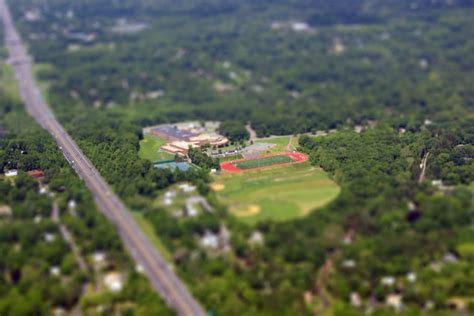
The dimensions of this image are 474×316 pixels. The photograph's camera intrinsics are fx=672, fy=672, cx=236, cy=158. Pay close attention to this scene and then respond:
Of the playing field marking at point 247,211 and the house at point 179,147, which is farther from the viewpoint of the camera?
the house at point 179,147

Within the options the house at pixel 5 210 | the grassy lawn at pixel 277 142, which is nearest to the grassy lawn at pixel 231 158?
the grassy lawn at pixel 277 142

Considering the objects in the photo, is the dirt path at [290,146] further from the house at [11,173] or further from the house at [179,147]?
the house at [11,173]

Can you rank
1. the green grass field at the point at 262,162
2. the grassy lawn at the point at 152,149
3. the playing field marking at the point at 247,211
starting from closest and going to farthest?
the playing field marking at the point at 247,211 < the green grass field at the point at 262,162 < the grassy lawn at the point at 152,149

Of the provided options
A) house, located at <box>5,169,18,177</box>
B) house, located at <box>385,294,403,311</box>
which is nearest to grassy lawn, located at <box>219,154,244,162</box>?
house, located at <box>5,169,18,177</box>

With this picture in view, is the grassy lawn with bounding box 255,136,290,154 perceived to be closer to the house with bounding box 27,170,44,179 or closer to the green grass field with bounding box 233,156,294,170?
the green grass field with bounding box 233,156,294,170

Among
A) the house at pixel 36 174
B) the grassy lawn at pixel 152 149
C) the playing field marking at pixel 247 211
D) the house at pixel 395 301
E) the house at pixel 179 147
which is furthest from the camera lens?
the house at pixel 179 147

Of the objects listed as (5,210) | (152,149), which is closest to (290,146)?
(152,149)
